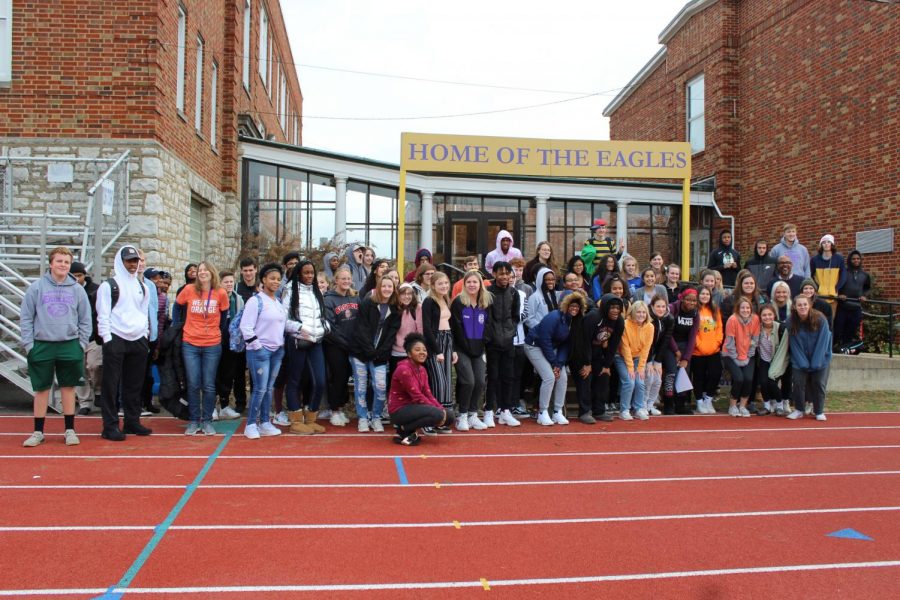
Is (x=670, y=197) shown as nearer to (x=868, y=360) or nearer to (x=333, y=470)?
(x=868, y=360)

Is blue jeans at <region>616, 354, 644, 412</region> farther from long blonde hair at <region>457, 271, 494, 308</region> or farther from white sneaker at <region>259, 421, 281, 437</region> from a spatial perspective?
white sneaker at <region>259, 421, 281, 437</region>

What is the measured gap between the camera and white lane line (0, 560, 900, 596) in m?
3.87

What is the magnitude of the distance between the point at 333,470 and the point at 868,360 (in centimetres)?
998

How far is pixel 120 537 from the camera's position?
4.70m

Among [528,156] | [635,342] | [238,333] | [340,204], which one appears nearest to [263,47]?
[340,204]

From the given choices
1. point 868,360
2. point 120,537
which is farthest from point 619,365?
point 120,537

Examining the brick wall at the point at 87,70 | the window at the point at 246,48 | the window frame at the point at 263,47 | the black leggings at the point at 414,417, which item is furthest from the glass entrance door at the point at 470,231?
the black leggings at the point at 414,417

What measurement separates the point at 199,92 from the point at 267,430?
31.8 feet

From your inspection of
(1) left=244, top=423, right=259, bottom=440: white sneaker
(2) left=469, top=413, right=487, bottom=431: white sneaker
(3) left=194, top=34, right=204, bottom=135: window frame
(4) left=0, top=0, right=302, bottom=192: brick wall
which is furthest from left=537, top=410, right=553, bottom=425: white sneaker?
(3) left=194, top=34, right=204, bottom=135: window frame

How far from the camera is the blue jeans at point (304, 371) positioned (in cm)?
838

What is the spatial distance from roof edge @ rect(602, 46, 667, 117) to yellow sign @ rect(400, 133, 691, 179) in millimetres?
13303

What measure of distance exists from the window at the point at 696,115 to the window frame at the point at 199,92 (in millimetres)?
14550

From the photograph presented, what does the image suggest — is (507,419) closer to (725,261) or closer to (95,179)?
(725,261)

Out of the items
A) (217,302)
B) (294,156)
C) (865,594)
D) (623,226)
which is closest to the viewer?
(865,594)
